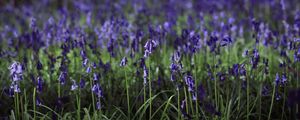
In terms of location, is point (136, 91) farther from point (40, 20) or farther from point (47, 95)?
point (40, 20)

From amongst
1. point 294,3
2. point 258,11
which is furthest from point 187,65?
point 294,3

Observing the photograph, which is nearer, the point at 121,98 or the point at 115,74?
the point at 121,98

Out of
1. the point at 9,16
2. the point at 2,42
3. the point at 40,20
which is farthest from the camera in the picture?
the point at 9,16

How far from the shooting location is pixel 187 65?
4.89 meters

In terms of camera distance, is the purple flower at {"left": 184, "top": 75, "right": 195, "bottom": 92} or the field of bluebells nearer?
the purple flower at {"left": 184, "top": 75, "right": 195, "bottom": 92}

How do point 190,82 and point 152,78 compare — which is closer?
point 190,82

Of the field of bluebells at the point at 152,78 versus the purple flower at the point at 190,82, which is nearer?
the purple flower at the point at 190,82

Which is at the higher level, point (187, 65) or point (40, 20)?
point (40, 20)

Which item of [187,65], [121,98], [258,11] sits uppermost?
[258,11]

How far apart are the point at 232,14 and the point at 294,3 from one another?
198 centimetres

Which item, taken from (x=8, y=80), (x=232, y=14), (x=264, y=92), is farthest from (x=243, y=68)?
(x=232, y=14)

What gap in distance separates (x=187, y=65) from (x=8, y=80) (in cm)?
187

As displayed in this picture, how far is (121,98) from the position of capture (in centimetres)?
428

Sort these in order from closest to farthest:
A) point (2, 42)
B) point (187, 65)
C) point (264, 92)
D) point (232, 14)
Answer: point (264, 92)
point (187, 65)
point (2, 42)
point (232, 14)
